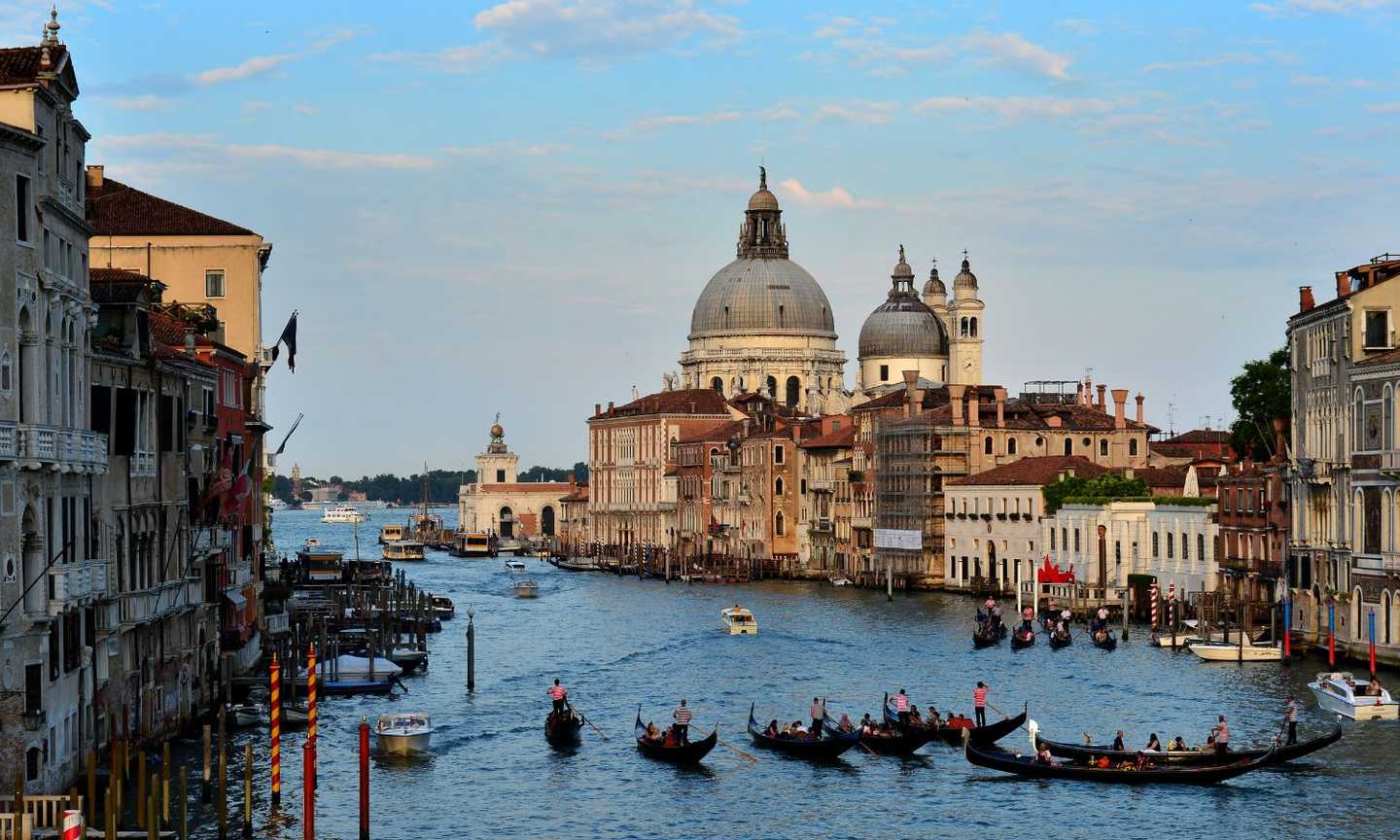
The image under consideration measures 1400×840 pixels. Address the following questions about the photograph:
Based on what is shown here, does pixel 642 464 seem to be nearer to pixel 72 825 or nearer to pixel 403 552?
pixel 403 552

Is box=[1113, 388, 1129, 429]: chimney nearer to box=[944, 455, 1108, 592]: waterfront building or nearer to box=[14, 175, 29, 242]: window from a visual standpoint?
box=[944, 455, 1108, 592]: waterfront building

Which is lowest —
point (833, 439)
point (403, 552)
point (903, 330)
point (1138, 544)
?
point (403, 552)

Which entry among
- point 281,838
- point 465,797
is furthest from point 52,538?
point 465,797

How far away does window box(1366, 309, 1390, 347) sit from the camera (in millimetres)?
46969

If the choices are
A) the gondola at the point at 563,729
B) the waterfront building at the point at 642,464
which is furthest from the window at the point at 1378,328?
the waterfront building at the point at 642,464

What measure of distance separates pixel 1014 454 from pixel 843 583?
1041cm

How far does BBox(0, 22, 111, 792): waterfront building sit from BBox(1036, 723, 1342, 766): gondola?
14244mm

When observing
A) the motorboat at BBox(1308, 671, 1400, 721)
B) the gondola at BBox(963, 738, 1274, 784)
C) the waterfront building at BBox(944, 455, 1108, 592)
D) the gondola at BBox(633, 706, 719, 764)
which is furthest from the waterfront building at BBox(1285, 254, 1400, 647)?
the waterfront building at BBox(944, 455, 1108, 592)

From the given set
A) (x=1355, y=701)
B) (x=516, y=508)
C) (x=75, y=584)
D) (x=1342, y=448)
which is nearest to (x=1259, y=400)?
(x=1342, y=448)

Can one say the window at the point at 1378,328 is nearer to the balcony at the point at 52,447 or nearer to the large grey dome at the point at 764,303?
the balcony at the point at 52,447

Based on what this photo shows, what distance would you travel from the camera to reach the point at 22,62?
1066 inches

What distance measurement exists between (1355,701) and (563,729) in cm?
1297

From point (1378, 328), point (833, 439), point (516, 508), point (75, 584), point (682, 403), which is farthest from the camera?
point (516, 508)

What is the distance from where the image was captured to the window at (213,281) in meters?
49.3
